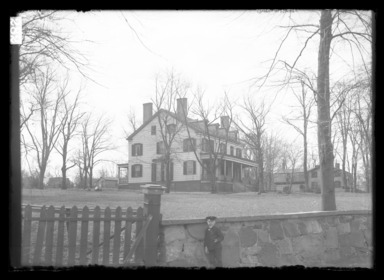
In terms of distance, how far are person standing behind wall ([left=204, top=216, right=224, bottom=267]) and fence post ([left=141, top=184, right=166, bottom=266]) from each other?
775mm

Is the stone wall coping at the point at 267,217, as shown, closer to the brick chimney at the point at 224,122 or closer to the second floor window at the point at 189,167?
the brick chimney at the point at 224,122

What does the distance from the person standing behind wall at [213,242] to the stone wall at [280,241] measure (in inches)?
4.3

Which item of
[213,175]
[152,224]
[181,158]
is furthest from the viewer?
[181,158]

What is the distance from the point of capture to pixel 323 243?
6.89 meters

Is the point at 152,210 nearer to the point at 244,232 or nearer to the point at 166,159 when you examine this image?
the point at 244,232

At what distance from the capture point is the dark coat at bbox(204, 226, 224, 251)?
18.0 feet

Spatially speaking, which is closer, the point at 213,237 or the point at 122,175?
the point at 213,237

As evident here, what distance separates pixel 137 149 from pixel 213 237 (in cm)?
2900

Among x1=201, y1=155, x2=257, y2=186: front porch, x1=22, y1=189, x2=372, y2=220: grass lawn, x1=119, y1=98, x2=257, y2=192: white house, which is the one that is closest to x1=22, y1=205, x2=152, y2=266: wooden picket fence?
x1=22, y1=189, x2=372, y2=220: grass lawn

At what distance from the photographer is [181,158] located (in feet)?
105

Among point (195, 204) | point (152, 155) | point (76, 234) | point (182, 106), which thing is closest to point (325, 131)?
point (76, 234)

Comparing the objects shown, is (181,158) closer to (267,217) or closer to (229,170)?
(229,170)

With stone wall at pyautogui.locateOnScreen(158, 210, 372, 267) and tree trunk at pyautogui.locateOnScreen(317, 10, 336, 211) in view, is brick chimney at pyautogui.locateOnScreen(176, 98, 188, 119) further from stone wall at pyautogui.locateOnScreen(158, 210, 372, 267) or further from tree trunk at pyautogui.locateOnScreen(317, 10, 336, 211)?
stone wall at pyautogui.locateOnScreen(158, 210, 372, 267)
